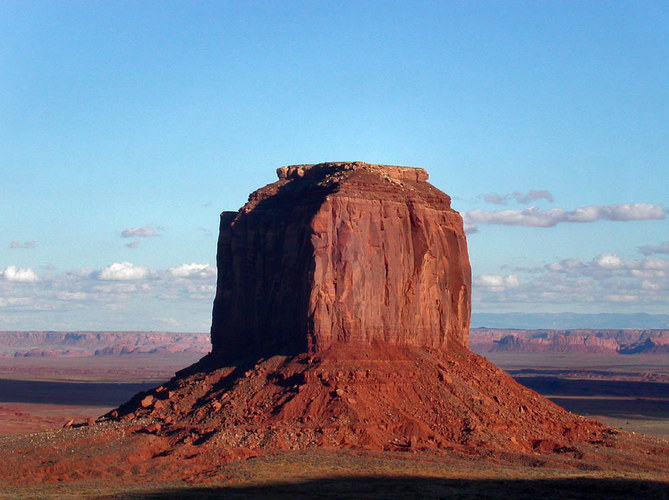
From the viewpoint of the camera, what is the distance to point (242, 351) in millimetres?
67875

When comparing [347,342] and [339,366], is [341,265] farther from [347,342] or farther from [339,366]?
[339,366]

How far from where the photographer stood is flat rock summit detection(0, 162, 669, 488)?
55094 millimetres

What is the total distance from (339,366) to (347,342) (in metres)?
2.44

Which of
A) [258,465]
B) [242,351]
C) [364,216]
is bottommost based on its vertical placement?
[258,465]

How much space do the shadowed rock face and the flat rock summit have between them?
93 mm

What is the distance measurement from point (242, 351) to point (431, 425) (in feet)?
50.3

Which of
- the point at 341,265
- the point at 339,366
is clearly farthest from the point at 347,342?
the point at 341,265

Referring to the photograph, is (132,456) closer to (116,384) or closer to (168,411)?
(168,411)

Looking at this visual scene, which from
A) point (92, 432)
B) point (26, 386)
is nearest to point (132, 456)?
point (92, 432)

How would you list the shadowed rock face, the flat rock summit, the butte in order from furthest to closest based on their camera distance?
the shadowed rock face → the butte → the flat rock summit

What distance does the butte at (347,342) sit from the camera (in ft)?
186

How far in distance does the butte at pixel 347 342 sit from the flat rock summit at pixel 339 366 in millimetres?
92

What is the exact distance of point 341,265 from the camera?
62.3 m

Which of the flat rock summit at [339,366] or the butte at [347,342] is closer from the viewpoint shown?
the flat rock summit at [339,366]
